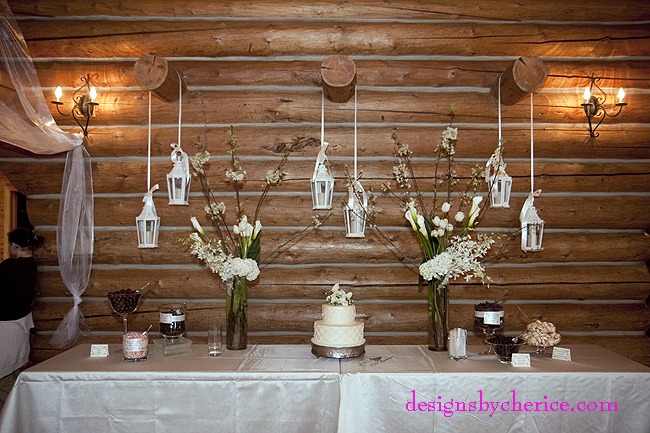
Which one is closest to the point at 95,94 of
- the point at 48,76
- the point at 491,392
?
the point at 48,76

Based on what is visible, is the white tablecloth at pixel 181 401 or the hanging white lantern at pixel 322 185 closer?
the white tablecloth at pixel 181 401

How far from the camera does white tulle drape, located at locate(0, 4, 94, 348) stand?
360cm

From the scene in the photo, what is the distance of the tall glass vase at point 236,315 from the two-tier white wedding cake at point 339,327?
1.94 ft

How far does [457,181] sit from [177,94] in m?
2.44

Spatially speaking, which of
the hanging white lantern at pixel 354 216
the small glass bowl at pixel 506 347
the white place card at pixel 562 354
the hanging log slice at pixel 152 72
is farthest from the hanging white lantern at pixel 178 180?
the white place card at pixel 562 354

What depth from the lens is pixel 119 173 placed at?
460 centimetres

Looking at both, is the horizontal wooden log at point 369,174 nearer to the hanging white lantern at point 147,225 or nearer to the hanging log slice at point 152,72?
the hanging white lantern at point 147,225

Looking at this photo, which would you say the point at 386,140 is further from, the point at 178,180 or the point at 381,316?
the point at 178,180

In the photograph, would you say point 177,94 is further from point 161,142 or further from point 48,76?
point 48,76

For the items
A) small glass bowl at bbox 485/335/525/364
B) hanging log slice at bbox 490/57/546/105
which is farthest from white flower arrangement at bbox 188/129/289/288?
hanging log slice at bbox 490/57/546/105

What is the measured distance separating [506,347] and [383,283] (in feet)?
4.34

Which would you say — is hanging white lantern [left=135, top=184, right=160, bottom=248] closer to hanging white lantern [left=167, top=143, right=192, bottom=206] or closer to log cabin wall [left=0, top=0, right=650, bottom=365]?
hanging white lantern [left=167, top=143, right=192, bottom=206]

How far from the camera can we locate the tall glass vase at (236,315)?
12.7ft

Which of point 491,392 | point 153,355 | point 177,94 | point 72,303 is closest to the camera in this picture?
point 491,392
